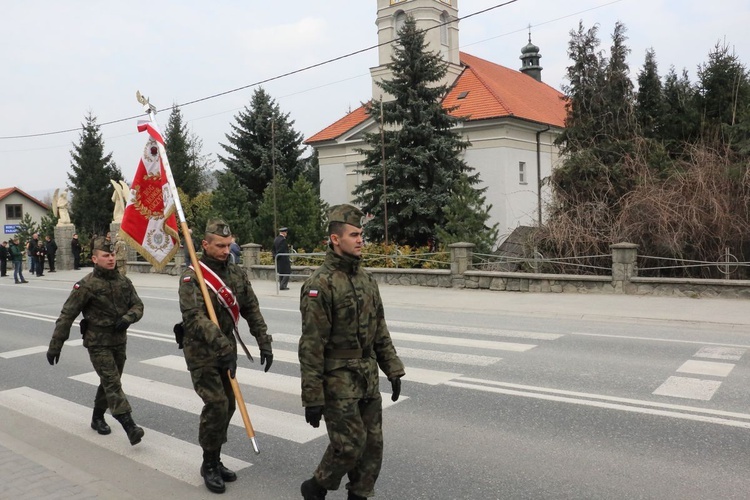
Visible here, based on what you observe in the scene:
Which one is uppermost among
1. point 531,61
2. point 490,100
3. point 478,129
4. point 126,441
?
point 531,61

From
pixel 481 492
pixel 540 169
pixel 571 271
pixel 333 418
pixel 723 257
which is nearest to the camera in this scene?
pixel 333 418

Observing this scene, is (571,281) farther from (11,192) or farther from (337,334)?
(11,192)

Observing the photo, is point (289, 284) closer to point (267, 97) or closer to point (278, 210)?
point (278, 210)

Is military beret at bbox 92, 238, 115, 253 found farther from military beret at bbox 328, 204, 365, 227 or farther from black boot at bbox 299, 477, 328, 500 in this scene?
black boot at bbox 299, 477, 328, 500

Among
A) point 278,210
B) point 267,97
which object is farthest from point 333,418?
point 267,97

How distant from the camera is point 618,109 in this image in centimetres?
2233

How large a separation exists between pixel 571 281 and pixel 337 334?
12399 mm

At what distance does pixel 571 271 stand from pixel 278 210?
1393 cm

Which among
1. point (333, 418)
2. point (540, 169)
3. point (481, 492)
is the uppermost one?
point (540, 169)

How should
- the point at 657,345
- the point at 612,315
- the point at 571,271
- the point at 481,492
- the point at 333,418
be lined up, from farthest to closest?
the point at 571,271, the point at 612,315, the point at 657,345, the point at 481,492, the point at 333,418

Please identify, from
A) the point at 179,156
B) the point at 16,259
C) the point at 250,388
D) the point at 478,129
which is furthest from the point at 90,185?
the point at 250,388

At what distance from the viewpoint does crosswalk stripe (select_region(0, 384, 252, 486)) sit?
5018mm

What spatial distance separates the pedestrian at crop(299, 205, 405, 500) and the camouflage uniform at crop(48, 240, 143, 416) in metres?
2.49

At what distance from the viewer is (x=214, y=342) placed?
445cm
